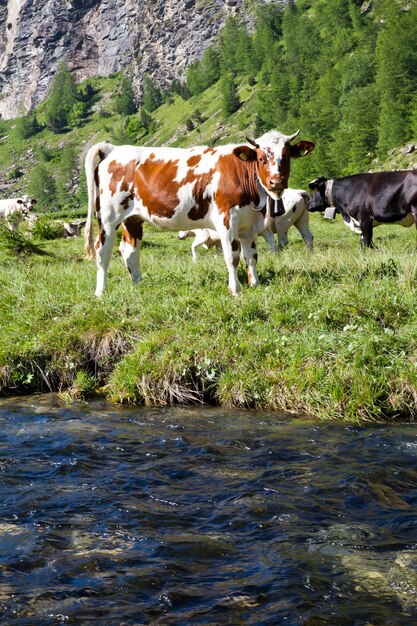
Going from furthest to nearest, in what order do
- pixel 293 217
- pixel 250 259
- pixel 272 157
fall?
pixel 293 217
pixel 250 259
pixel 272 157

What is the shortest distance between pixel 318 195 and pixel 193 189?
27.3ft

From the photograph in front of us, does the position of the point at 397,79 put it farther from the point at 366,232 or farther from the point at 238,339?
the point at 238,339

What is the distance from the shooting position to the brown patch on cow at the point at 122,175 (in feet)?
43.0

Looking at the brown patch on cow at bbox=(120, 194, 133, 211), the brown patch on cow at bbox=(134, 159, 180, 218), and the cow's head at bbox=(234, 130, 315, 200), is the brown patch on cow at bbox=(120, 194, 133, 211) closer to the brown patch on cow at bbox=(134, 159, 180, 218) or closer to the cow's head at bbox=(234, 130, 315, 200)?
the brown patch on cow at bbox=(134, 159, 180, 218)

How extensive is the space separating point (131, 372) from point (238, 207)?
3848 millimetres

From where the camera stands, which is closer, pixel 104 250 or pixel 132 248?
pixel 104 250

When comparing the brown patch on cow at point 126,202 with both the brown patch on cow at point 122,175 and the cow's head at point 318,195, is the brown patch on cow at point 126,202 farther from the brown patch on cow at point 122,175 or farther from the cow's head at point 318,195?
the cow's head at point 318,195

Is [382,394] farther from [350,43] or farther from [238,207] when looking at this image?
[350,43]

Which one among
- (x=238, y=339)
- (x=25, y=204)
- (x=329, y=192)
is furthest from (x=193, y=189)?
(x=25, y=204)

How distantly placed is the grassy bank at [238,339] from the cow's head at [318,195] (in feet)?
22.3

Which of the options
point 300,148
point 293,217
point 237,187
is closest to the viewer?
point 237,187

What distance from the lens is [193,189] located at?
1258 cm

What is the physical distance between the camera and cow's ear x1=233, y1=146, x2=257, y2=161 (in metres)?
12.3

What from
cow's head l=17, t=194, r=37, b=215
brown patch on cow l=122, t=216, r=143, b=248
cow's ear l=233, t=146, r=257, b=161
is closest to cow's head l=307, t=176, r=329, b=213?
brown patch on cow l=122, t=216, r=143, b=248
